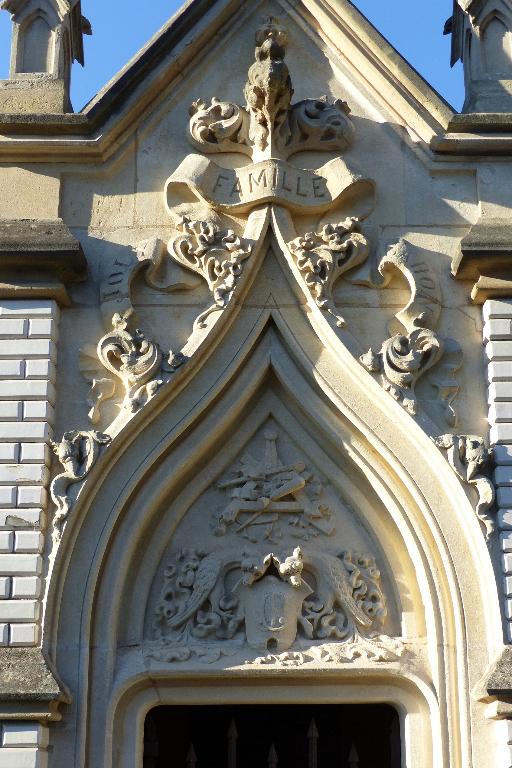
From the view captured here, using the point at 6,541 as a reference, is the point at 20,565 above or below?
below

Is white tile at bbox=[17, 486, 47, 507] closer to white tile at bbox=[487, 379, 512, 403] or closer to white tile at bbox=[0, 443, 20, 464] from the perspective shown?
white tile at bbox=[0, 443, 20, 464]

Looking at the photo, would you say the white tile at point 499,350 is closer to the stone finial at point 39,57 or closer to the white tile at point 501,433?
the white tile at point 501,433

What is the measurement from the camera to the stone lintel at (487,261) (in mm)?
8359

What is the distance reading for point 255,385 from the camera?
335 inches

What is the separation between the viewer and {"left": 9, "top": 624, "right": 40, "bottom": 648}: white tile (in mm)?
7555

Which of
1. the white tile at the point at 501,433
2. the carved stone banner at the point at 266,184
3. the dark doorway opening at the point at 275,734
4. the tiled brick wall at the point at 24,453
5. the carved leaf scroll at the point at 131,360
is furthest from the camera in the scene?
the dark doorway opening at the point at 275,734

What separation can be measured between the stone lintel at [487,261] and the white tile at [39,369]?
2.79 metres

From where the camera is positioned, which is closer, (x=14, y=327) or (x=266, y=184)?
(x=14, y=327)

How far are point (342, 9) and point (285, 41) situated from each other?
0.53 metres

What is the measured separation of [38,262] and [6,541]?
6.12 ft

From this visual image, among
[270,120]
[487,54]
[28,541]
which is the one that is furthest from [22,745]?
[487,54]

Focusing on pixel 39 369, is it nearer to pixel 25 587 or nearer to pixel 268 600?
pixel 25 587

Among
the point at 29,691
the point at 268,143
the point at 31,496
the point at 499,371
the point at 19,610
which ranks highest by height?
the point at 268,143

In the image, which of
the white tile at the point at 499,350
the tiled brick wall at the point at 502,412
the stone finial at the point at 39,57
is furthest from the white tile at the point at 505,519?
the stone finial at the point at 39,57
